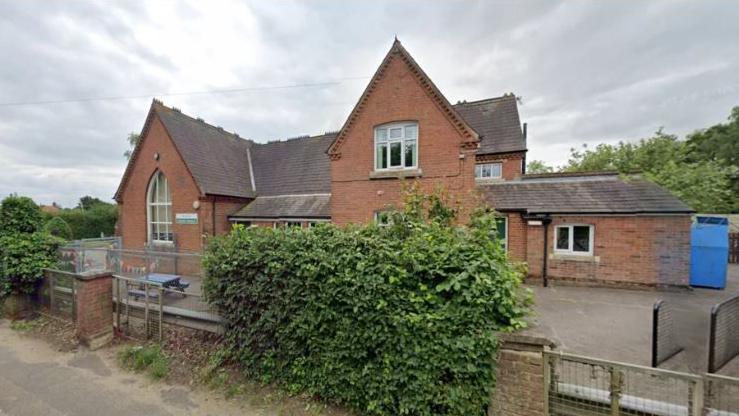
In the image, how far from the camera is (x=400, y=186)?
775cm

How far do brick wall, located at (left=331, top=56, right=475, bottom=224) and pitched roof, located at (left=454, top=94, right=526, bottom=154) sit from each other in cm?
525

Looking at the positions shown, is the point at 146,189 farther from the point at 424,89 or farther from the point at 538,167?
the point at 538,167

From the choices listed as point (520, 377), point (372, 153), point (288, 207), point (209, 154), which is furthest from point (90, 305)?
point (209, 154)

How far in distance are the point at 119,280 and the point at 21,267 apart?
3108 mm

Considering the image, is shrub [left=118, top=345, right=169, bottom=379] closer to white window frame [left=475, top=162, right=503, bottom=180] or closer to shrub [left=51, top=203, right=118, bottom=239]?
white window frame [left=475, top=162, right=503, bottom=180]

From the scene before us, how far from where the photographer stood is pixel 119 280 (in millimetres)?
6156

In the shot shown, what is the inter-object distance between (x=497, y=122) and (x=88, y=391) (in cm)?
1849

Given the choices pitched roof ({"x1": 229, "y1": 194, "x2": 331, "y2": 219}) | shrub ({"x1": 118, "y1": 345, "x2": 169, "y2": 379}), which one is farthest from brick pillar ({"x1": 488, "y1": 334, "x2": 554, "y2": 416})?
pitched roof ({"x1": 229, "y1": 194, "x2": 331, "y2": 219})

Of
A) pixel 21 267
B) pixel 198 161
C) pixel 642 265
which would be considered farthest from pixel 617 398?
pixel 198 161

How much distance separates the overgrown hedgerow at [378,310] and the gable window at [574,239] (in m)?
7.58

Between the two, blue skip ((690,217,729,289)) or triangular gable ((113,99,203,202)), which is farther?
triangular gable ((113,99,203,202))

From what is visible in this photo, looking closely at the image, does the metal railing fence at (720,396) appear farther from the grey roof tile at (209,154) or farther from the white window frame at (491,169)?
the grey roof tile at (209,154)

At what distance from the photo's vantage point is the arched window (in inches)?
587

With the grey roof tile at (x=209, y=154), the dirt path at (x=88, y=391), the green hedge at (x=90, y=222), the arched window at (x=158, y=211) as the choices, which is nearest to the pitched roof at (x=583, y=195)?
the dirt path at (x=88, y=391)
